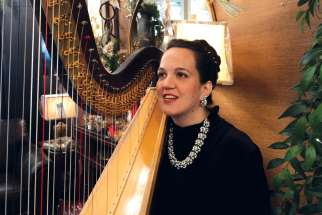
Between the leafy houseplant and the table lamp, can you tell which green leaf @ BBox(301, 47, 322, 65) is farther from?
the table lamp

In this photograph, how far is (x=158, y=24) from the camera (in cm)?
238

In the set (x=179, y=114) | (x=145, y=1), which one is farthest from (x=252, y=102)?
(x=145, y=1)

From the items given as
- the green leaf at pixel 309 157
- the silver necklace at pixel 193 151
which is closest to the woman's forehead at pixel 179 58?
the silver necklace at pixel 193 151

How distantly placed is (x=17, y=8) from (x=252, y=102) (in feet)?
3.59

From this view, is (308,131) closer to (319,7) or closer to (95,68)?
(319,7)

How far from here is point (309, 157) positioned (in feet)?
2.75

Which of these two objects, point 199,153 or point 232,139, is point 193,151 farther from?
point 232,139

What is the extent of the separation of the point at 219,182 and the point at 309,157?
35 cm

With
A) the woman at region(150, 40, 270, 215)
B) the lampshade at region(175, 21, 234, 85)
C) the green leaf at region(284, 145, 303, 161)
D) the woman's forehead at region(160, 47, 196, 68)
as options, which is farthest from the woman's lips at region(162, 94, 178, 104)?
the green leaf at region(284, 145, 303, 161)

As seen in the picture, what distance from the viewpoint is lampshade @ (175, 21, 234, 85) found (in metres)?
1.35

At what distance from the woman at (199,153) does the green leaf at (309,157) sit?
0.27m

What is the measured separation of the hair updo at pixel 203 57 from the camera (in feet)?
3.95

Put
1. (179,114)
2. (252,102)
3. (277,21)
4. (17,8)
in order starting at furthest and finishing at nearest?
1. (252,102)
2. (277,21)
3. (179,114)
4. (17,8)

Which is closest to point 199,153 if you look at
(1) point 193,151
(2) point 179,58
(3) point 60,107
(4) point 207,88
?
(1) point 193,151
